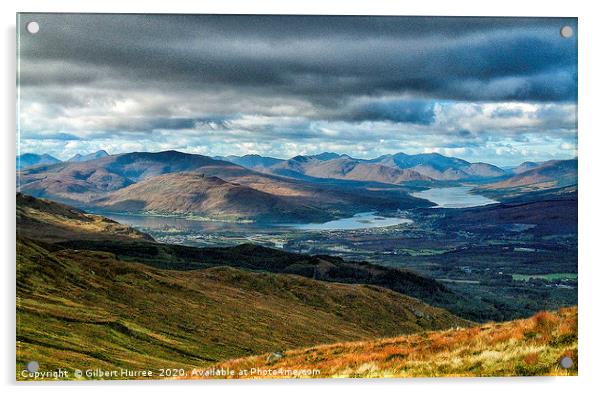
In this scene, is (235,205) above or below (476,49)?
below

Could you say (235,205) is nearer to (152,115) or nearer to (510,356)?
(152,115)

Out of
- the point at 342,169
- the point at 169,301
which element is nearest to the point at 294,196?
the point at 342,169

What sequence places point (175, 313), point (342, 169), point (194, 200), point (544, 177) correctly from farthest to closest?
point (194, 200), point (342, 169), point (175, 313), point (544, 177)

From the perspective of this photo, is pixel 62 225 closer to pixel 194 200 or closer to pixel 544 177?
pixel 194 200

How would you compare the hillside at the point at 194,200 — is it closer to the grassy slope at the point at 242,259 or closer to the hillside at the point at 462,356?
the grassy slope at the point at 242,259

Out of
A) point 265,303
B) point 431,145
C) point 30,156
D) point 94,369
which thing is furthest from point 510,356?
point 30,156

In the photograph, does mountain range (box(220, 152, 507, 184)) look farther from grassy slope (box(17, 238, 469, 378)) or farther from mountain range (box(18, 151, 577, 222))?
grassy slope (box(17, 238, 469, 378))
